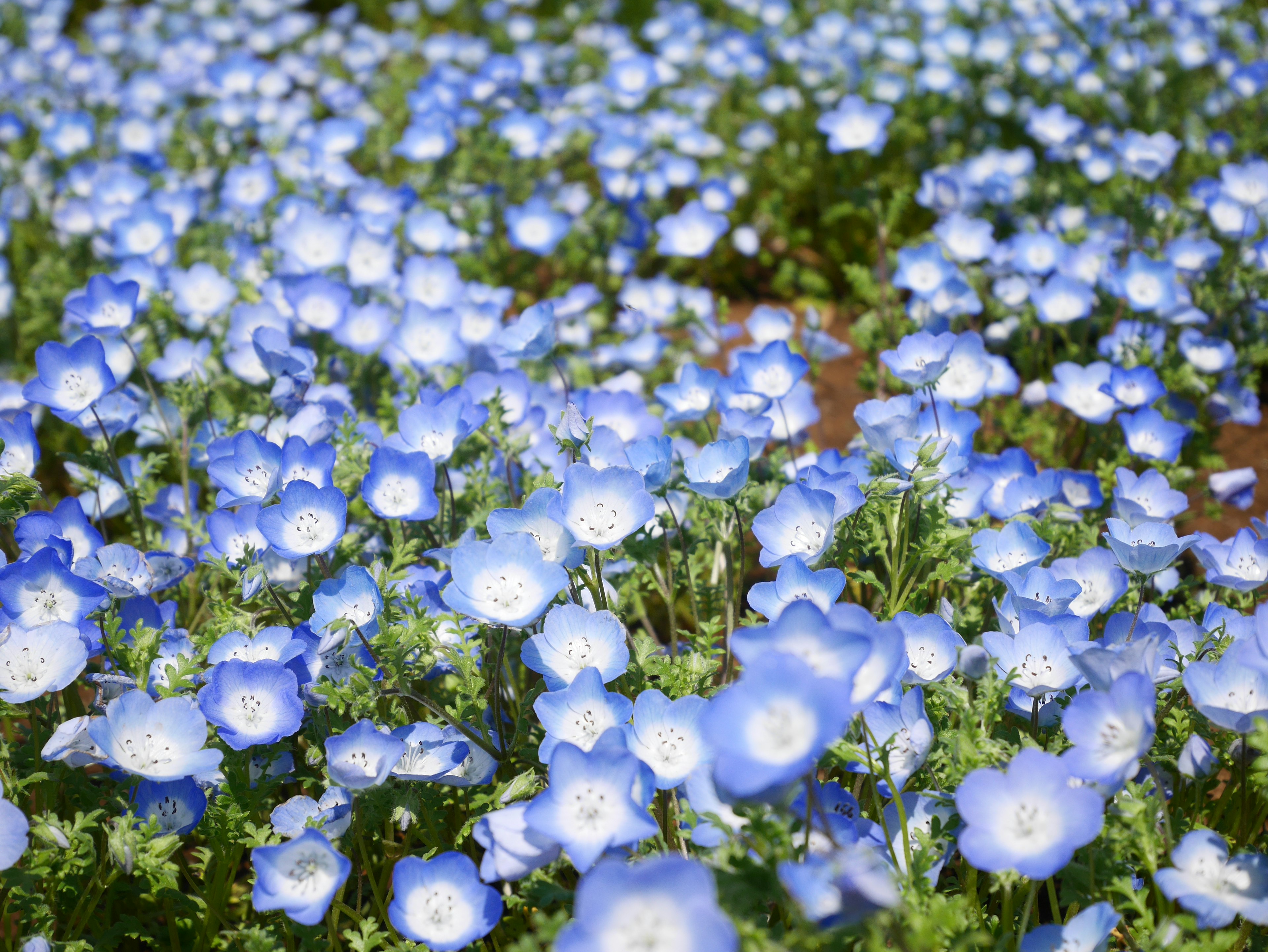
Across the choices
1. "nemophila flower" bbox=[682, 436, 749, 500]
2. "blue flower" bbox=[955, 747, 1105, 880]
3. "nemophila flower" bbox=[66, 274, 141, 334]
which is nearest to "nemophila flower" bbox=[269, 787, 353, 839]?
"nemophila flower" bbox=[682, 436, 749, 500]

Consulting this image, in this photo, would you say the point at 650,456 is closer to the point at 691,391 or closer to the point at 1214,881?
the point at 691,391

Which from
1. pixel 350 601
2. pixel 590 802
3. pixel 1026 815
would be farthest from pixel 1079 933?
pixel 350 601

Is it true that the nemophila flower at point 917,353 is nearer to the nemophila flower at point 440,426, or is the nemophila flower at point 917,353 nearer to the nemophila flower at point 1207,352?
the nemophila flower at point 440,426

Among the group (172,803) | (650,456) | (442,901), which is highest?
(650,456)

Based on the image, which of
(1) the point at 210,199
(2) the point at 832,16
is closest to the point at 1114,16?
(2) the point at 832,16

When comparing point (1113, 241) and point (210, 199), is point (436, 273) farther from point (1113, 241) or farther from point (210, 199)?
point (1113, 241)
